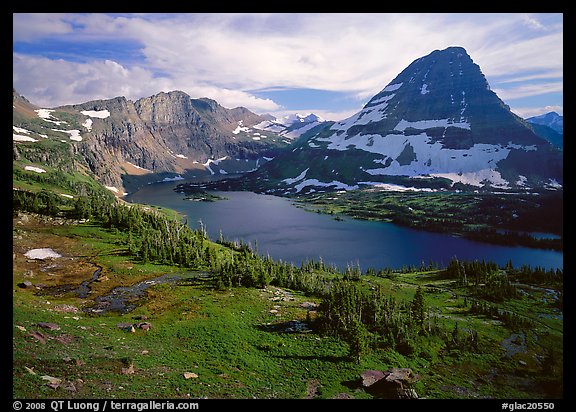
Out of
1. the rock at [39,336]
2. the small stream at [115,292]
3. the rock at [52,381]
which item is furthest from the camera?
the small stream at [115,292]

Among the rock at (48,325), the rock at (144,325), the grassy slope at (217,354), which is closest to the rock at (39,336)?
the grassy slope at (217,354)

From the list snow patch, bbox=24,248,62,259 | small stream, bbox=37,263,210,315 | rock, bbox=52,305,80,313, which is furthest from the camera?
snow patch, bbox=24,248,62,259

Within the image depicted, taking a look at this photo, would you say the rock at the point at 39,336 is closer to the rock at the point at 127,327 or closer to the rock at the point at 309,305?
the rock at the point at 127,327

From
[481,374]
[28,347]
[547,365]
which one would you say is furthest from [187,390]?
[547,365]

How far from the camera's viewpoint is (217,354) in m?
34.3

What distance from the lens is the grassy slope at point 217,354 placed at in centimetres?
2483

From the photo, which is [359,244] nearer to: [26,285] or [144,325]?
[144,325]

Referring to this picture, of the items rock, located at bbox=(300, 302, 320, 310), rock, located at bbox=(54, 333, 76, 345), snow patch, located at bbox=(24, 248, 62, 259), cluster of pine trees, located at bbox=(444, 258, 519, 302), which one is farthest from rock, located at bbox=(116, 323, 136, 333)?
cluster of pine trees, located at bbox=(444, 258, 519, 302)

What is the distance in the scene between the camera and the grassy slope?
977 inches

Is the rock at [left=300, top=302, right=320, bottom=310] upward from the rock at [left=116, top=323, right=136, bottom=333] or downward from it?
downward

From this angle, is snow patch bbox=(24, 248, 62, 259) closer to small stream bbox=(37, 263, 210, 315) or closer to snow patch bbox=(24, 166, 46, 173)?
small stream bbox=(37, 263, 210, 315)

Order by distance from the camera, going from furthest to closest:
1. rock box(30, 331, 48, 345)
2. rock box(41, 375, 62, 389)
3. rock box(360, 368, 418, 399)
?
rock box(360, 368, 418, 399)
rock box(30, 331, 48, 345)
rock box(41, 375, 62, 389)

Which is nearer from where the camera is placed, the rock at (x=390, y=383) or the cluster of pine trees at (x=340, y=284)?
the rock at (x=390, y=383)
